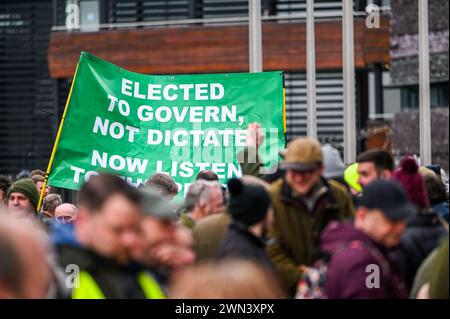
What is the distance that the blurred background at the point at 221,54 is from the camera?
27172mm

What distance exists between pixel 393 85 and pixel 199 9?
4.53m

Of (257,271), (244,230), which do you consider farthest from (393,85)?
(257,271)

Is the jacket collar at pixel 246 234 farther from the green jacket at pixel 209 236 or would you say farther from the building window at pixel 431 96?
the building window at pixel 431 96

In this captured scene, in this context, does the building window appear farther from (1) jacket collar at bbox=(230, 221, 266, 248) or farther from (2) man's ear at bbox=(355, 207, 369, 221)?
(2) man's ear at bbox=(355, 207, 369, 221)

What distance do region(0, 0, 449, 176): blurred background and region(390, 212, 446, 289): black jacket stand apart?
18.6 m

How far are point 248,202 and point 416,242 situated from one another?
123 cm

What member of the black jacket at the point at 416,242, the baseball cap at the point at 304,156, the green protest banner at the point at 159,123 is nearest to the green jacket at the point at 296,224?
the baseball cap at the point at 304,156

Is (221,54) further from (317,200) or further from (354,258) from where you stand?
(354,258)

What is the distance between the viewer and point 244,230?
6309 mm

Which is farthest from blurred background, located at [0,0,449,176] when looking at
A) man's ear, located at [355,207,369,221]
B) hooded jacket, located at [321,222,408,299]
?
hooded jacket, located at [321,222,408,299]

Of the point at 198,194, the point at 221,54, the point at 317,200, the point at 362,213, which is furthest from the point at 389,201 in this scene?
the point at 221,54

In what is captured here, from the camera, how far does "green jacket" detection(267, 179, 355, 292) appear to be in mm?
6773

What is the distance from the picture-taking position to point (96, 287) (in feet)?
16.1

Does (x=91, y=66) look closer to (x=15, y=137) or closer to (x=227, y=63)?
(x=227, y=63)
